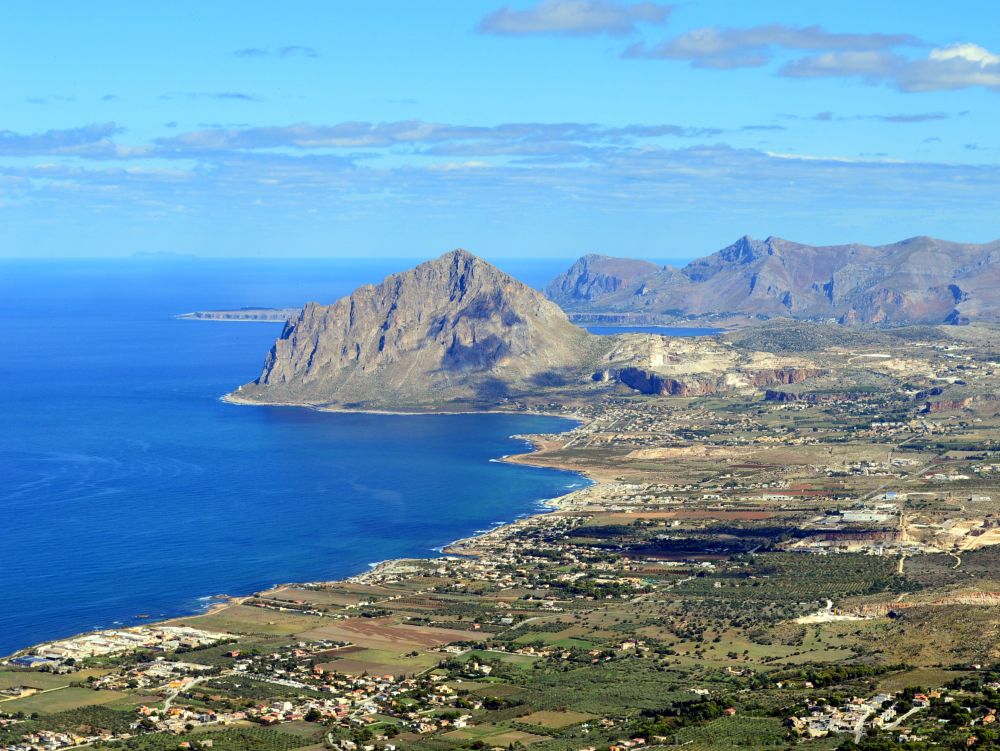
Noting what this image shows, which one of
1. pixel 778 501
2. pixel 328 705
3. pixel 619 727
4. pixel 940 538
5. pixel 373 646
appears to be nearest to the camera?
pixel 619 727

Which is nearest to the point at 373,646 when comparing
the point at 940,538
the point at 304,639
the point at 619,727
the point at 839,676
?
the point at 304,639

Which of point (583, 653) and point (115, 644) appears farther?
point (115, 644)

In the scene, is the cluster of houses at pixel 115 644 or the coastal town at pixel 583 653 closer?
the coastal town at pixel 583 653

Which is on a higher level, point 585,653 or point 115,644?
point 115,644

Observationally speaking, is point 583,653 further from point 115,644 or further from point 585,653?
point 115,644

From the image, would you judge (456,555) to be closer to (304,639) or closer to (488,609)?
(488,609)

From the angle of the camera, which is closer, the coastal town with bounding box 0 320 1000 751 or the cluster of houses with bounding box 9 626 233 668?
the coastal town with bounding box 0 320 1000 751

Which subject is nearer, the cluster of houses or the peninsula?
the peninsula

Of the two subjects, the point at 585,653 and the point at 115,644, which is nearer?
the point at 585,653

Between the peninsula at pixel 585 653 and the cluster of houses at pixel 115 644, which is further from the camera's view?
the cluster of houses at pixel 115 644

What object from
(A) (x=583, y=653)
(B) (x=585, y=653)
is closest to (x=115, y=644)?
(A) (x=583, y=653)

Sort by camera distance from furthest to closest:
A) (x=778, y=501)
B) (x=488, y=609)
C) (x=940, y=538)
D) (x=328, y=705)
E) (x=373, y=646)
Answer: (x=778, y=501)
(x=940, y=538)
(x=488, y=609)
(x=373, y=646)
(x=328, y=705)
